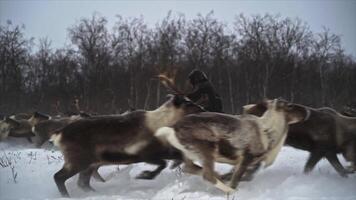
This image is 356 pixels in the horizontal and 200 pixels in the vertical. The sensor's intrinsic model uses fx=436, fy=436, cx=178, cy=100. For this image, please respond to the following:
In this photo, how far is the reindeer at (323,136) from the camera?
23.6ft

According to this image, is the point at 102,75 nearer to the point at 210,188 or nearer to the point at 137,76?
the point at 137,76

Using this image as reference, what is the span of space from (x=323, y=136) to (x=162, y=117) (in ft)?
8.88

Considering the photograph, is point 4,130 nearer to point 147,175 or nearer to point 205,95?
point 205,95

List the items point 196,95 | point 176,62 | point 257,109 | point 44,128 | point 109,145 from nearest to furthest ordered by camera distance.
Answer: point 109,145, point 257,109, point 196,95, point 44,128, point 176,62

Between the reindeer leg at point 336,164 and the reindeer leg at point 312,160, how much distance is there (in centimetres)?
14

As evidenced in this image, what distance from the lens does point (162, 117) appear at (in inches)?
284

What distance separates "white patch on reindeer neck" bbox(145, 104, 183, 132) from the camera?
23.2 ft

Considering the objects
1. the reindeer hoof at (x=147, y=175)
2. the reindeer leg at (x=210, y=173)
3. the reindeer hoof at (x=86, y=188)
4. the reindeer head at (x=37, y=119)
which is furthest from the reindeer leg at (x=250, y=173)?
the reindeer head at (x=37, y=119)

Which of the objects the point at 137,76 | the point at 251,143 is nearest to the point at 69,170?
the point at 251,143

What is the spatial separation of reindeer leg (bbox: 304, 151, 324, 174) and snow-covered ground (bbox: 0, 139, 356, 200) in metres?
0.10

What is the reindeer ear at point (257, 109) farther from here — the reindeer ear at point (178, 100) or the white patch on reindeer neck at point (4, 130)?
the white patch on reindeer neck at point (4, 130)

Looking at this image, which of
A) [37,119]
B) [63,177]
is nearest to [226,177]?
[63,177]

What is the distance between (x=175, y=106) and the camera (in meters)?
7.40

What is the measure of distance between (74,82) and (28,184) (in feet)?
99.5
